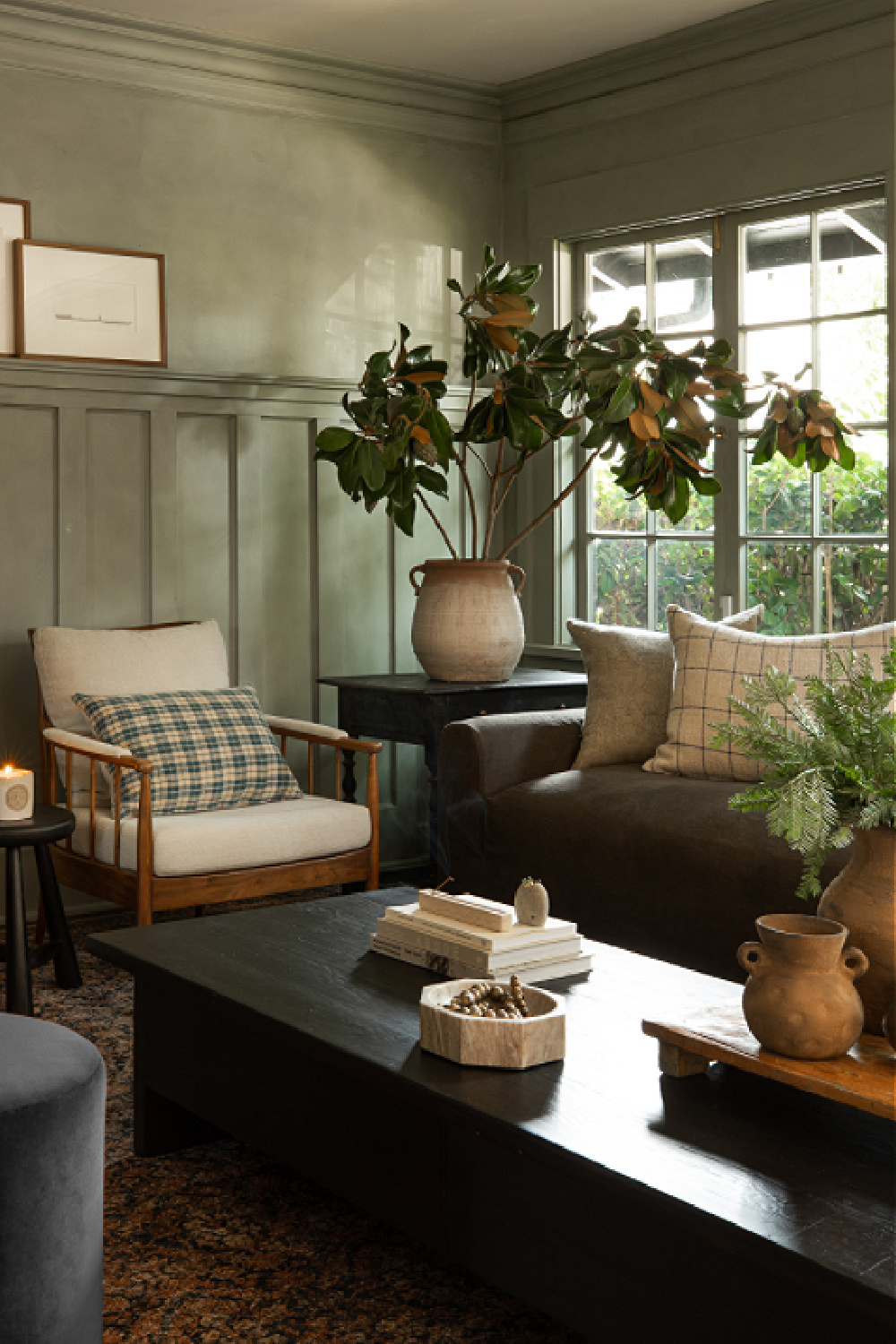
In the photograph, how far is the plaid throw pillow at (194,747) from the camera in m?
3.76

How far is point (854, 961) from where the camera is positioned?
1722mm

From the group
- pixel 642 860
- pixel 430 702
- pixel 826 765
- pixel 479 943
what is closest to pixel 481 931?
pixel 479 943

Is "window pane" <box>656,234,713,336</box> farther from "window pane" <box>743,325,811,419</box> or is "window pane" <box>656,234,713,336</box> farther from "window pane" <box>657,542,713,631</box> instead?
"window pane" <box>657,542,713,631</box>

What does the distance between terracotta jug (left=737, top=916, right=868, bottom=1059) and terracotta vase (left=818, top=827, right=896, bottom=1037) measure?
0.06 meters

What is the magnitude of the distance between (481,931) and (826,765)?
2.44 ft

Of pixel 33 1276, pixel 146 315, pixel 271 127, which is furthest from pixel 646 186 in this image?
pixel 33 1276

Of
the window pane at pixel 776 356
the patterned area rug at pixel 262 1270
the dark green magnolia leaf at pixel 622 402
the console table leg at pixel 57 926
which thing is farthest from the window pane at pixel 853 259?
the patterned area rug at pixel 262 1270

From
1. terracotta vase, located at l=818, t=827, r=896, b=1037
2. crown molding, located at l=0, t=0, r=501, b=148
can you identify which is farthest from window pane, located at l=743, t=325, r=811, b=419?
terracotta vase, located at l=818, t=827, r=896, b=1037

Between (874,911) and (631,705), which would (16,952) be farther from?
(874,911)

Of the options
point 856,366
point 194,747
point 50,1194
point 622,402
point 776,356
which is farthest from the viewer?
point 776,356

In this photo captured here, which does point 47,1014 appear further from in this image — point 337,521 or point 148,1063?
point 337,521

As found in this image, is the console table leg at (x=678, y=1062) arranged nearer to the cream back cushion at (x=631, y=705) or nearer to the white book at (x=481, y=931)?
the white book at (x=481, y=931)

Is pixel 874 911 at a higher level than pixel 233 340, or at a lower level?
lower

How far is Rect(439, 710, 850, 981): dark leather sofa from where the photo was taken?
123 inches
